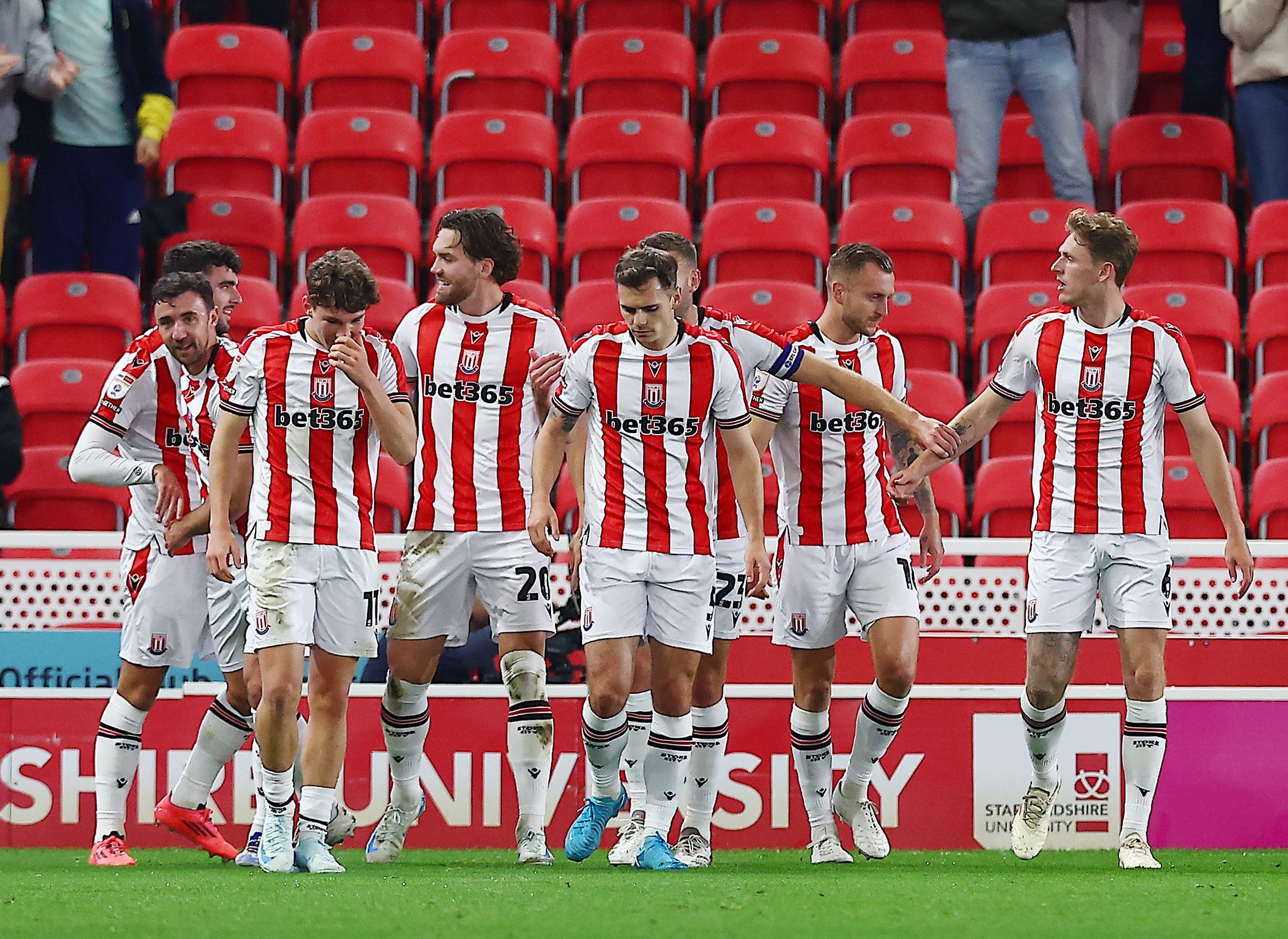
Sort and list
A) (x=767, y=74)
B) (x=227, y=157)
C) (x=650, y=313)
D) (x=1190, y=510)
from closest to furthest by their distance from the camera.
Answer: (x=650, y=313) < (x=1190, y=510) < (x=227, y=157) < (x=767, y=74)

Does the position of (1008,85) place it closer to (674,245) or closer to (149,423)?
(674,245)

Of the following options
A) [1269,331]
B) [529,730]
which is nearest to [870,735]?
[529,730]

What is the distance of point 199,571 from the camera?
6469mm

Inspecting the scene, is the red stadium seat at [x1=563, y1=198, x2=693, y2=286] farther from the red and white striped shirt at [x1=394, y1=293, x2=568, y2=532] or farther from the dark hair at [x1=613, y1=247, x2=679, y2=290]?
the dark hair at [x1=613, y1=247, x2=679, y2=290]

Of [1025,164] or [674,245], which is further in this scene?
[1025,164]

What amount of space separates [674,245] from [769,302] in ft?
9.04

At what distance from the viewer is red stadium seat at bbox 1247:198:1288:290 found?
959 cm

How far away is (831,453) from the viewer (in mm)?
6508

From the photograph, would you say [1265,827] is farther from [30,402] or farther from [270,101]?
[270,101]

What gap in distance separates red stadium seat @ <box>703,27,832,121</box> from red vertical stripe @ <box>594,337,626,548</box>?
16.6 ft

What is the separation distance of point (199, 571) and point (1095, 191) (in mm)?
6362

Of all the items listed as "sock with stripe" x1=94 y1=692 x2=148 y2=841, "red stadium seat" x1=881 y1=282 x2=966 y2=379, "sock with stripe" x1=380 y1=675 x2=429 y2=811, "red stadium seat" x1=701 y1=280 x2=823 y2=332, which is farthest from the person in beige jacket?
"sock with stripe" x1=94 y1=692 x2=148 y2=841

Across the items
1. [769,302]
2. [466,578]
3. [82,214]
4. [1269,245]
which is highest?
[82,214]

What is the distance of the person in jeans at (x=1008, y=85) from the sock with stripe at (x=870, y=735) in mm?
4520
